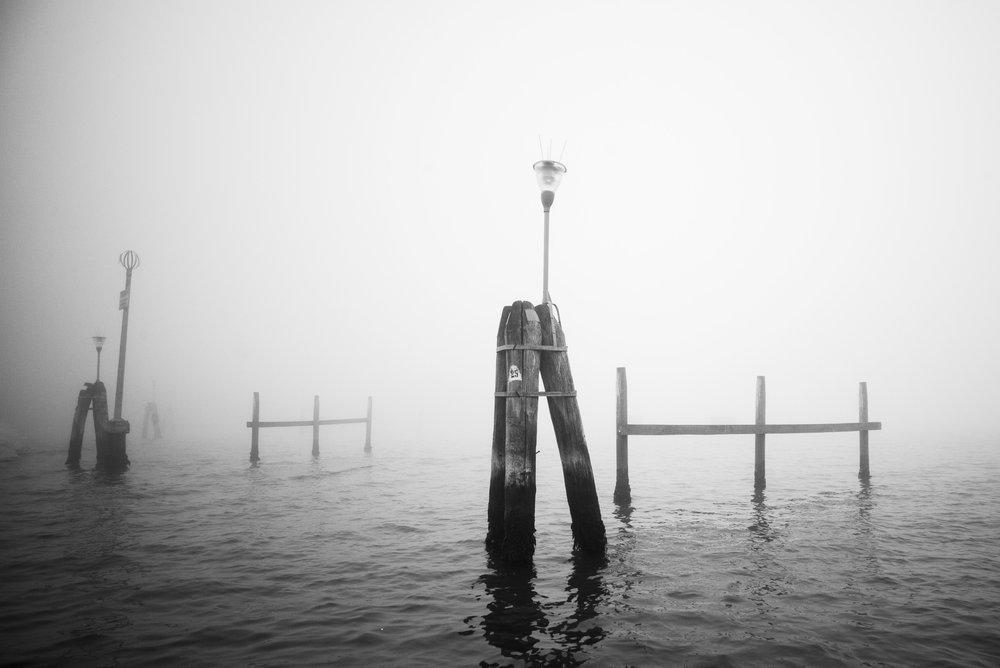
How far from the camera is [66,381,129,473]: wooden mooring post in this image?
18.0m

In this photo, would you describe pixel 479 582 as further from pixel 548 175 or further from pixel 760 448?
pixel 760 448

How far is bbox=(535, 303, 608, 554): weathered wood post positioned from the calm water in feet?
1.69

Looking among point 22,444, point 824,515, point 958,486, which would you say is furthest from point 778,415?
point 22,444

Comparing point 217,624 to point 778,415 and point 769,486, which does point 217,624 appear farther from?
point 778,415

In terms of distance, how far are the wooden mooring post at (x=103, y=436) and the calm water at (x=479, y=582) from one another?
4.04 metres

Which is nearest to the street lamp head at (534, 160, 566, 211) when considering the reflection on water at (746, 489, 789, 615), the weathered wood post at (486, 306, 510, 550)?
the weathered wood post at (486, 306, 510, 550)

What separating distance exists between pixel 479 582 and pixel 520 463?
5.18 feet

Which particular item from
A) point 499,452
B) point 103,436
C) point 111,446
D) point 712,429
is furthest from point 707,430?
point 103,436

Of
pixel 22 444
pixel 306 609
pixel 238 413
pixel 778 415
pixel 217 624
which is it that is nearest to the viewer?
pixel 217 624

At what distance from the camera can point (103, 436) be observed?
18.1 m

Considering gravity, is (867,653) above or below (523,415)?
below

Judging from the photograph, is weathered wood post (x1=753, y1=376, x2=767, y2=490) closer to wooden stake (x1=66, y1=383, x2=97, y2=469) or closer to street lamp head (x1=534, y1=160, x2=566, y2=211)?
street lamp head (x1=534, y1=160, x2=566, y2=211)

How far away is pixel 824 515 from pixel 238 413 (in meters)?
88.7

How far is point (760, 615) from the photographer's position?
18.6 feet
